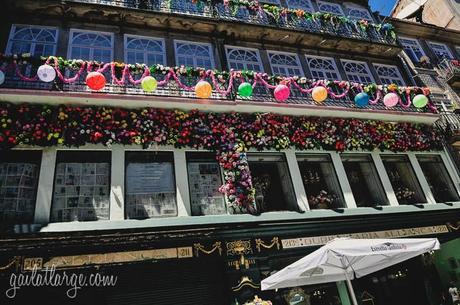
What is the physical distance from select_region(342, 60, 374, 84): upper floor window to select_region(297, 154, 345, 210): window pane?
5.26 metres

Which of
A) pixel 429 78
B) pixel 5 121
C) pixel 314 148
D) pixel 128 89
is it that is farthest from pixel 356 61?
pixel 5 121

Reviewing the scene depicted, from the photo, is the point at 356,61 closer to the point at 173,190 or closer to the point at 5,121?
the point at 173,190

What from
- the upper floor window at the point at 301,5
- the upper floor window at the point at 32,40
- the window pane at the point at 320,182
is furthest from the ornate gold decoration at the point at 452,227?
the upper floor window at the point at 32,40

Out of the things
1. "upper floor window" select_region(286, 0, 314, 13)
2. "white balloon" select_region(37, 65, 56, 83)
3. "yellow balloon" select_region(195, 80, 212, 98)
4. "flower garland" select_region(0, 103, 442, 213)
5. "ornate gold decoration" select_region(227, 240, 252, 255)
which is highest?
"upper floor window" select_region(286, 0, 314, 13)

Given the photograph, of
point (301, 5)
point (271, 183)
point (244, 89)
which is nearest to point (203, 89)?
point (244, 89)

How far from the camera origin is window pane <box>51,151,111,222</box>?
8.68 m

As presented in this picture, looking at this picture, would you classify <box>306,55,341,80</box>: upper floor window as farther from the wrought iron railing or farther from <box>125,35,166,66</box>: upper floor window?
<box>125,35,166,66</box>: upper floor window

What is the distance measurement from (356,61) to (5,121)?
577 inches

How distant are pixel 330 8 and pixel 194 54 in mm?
9432

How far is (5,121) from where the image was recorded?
348 inches

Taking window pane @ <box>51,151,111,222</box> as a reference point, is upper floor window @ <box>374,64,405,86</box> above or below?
above

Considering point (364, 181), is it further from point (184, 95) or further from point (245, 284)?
point (184, 95)

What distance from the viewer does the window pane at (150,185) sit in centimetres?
934

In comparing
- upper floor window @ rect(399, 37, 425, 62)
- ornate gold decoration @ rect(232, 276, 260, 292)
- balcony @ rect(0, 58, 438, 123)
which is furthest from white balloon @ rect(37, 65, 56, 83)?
upper floor window @ rect(399, 37, 425, 62)
